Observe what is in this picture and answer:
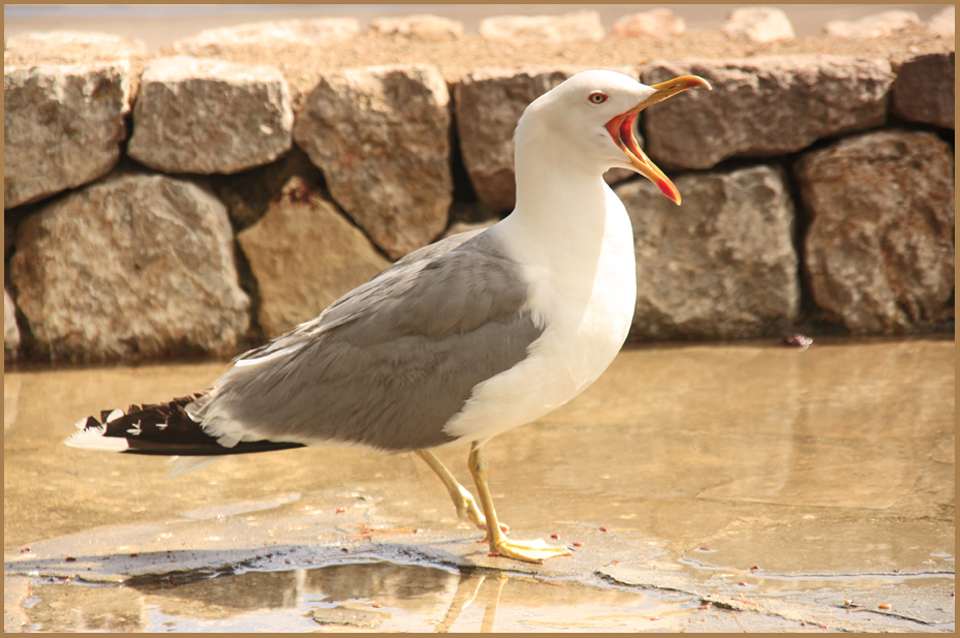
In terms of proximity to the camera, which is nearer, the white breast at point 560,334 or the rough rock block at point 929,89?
the white breast at point 560,334

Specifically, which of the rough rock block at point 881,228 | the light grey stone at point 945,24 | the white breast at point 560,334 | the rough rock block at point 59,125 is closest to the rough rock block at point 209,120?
the rough rock block at point 59,125

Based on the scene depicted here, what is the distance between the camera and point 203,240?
4.79 m

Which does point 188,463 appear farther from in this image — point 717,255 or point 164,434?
point 717,255

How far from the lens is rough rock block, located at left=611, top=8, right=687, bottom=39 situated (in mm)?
5840

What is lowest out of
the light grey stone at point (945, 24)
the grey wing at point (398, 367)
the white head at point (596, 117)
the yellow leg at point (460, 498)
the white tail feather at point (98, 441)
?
the yellow leg at point (460, 498)

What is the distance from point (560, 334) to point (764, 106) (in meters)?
3.01

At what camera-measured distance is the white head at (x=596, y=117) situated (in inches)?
93.0

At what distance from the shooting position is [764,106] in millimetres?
4770

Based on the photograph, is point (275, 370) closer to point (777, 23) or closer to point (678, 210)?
point (678, 210)

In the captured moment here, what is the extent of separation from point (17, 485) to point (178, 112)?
2.33m

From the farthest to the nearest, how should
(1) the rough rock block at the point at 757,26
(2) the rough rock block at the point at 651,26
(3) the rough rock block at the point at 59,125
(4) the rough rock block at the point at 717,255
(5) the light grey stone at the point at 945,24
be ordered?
1. (2) the rough rock block at the point at 651,26
2. (1) the rough rock block at the point at 757,26
3. (5) the light grey stone at the point at 945,24
4. (4) the rough rock block at the point at 717,255
5. (3) the rough rock block at the point at 59,125

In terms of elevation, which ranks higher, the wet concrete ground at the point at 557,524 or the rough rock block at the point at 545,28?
the rough rock block at the point at 545,28

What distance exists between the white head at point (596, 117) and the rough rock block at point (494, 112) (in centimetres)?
229

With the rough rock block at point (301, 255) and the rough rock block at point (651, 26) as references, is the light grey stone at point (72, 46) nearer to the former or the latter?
the rough rock block at point (301, 255)
